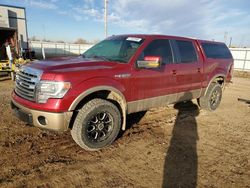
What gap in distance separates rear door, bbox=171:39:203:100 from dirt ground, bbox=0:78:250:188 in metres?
0.84

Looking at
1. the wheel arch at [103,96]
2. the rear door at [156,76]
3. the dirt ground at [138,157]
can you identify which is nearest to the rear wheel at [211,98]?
the dirt ground at [138,157]

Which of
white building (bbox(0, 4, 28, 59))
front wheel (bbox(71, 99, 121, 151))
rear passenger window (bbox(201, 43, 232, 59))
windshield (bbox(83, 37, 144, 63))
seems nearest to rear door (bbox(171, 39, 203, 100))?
rear passenger window (bbox(201, 43, 232, 59))

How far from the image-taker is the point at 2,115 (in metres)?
5.68

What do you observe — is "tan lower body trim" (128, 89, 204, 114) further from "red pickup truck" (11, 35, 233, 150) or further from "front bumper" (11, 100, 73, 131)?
"front bumper" (11, 100, 73, 131)

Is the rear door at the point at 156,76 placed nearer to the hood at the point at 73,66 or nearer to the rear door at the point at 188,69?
the rear door at the point at 188,69

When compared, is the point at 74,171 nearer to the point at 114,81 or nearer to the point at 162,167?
the point at 162,167

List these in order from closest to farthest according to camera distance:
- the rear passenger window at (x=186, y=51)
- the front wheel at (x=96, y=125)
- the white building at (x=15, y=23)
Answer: the front wheel at (x=96, y=125), the rear passenger window at (x=186, y=51), the white building at (x=15, y=23)

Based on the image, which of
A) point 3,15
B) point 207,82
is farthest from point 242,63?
point 3,15

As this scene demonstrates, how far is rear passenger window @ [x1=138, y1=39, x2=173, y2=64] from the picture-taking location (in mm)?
4652

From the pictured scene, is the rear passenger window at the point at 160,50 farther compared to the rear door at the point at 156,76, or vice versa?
the rear passenger window at the point at 160,50

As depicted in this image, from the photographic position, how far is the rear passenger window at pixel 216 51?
629cm

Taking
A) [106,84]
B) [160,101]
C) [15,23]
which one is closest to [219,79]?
[160,101]

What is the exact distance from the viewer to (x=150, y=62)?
4176 millimetres

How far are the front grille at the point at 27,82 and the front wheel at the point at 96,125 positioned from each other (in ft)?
2.76
